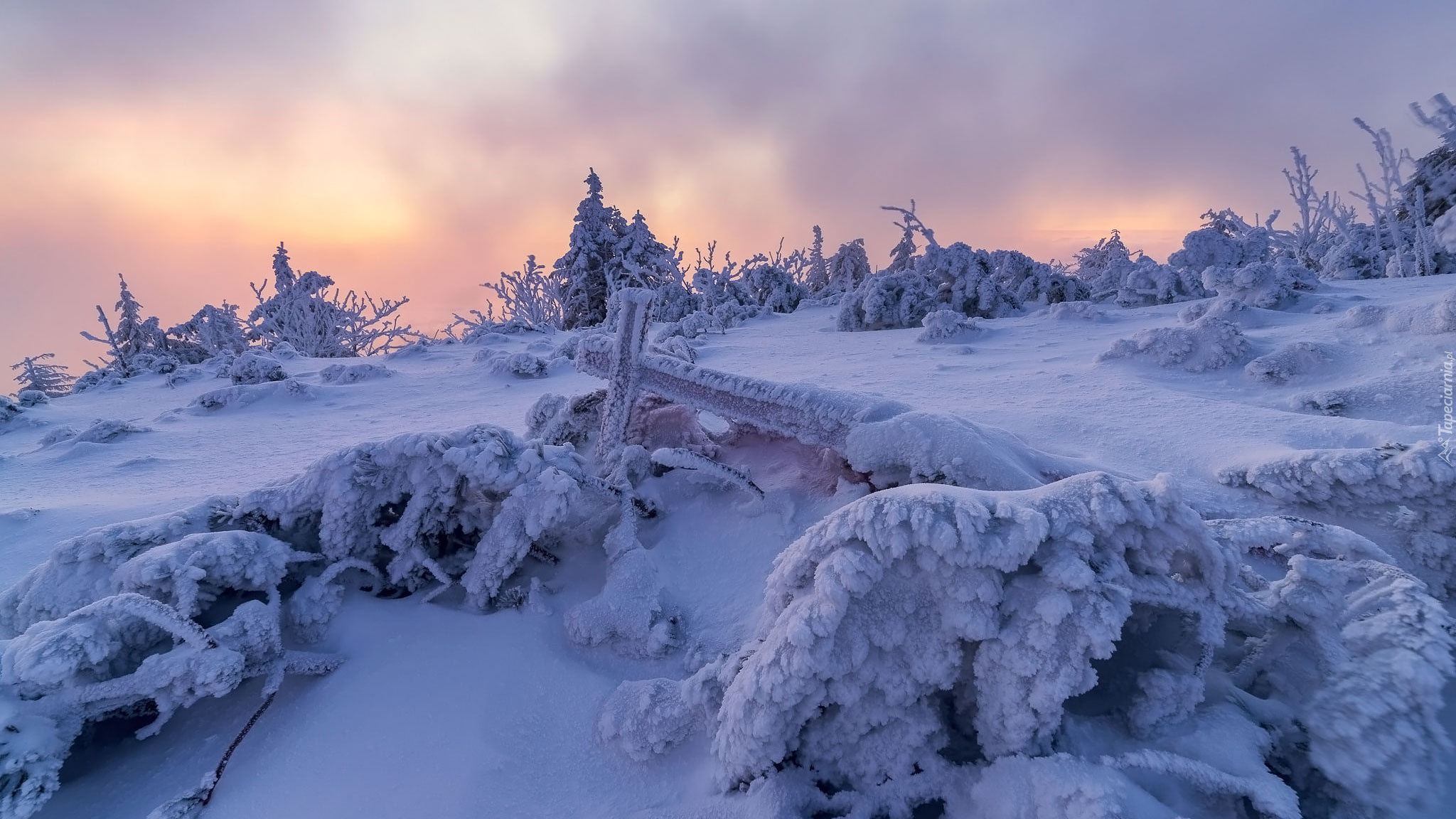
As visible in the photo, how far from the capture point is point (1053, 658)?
130cm

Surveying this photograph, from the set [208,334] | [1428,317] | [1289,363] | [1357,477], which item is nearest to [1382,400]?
[1289,363]

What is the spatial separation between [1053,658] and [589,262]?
1907 centimetres

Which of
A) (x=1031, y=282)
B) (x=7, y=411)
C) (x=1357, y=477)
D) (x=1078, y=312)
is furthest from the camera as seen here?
(x=1031, y=282)

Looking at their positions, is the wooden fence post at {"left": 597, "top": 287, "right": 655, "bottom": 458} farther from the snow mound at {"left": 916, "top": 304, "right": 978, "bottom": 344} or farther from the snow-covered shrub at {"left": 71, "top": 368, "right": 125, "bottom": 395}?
the snow-covered shrub at {"left": 71, "top": 368, "right": 125, "bottom": 395}

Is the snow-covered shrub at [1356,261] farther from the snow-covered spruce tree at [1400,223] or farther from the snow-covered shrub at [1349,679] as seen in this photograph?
the snow-covered shrub at [1349,679]

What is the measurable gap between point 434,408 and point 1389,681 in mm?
6331

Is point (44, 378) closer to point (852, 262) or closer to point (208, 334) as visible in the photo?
point (208, 334)

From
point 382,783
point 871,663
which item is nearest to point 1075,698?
point 871,663

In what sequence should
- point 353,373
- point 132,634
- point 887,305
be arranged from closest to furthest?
point 132,634, point 353,373, point 887,305

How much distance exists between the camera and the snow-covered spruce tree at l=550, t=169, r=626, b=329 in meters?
18.9

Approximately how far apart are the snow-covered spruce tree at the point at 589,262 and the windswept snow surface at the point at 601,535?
13380 millimetres

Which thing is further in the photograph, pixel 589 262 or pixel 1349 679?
pixel 589 262

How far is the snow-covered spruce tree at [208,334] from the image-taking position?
1670cm

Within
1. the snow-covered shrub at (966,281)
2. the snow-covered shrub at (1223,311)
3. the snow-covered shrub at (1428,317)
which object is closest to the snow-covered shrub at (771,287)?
the snow-covered shrub at (966,281)
